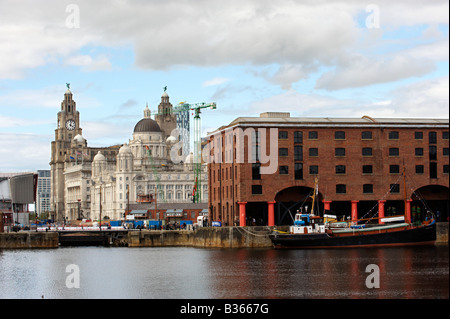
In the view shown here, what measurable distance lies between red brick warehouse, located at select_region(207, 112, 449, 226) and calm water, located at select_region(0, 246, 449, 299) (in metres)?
14.1

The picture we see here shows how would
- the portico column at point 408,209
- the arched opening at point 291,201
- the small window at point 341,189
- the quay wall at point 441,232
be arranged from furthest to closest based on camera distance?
the arched opening at point 291,201, the small window at point 341,189, the portico column at point 408,209, the quay wall at point 441,232

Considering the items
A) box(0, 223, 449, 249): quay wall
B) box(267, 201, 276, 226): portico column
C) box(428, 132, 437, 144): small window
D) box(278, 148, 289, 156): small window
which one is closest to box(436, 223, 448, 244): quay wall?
box(0, 223, 449, 249): quay wall

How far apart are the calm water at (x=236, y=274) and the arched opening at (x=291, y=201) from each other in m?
15.0

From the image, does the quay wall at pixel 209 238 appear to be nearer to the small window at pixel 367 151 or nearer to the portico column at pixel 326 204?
the portico column at pixel 326 204

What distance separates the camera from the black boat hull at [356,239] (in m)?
106

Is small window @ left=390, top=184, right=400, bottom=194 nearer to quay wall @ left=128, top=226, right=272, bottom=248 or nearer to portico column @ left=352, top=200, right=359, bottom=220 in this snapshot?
portico column @ left=352, top=200, right=359, bottom=220


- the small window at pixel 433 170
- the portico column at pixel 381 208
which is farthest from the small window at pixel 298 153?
the small window at pixel 433 170

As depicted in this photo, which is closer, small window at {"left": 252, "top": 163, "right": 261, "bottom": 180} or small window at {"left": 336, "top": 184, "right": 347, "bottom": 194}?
small window at {"left": 252, "top": 163, "right": 261, "bottom": 180}

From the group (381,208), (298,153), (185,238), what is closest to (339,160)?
(298,153)

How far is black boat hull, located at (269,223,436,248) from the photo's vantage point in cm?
10619

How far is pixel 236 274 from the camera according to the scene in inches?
2938

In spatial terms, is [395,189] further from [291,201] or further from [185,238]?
[185,238]
